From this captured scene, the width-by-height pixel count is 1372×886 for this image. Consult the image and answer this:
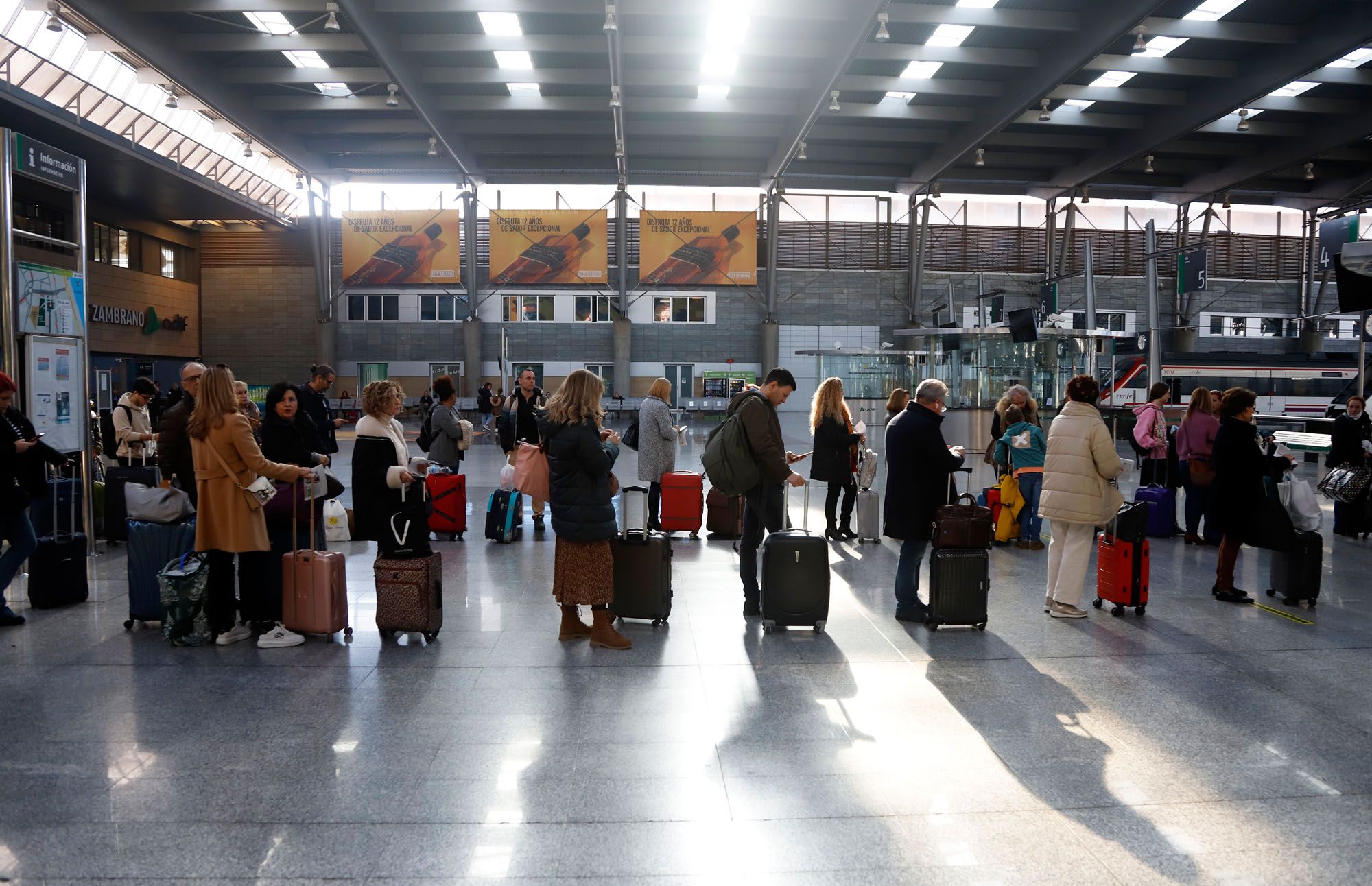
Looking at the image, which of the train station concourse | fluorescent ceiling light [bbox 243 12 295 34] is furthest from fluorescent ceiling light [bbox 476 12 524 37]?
fluorescent ceiling light [bbox 243 12 295 34]

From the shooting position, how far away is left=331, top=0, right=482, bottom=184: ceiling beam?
1803 centimetres

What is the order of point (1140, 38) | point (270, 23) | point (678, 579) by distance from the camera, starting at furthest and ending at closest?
1. point (270, 23)
2. point (1140, 38)
3. point (678, 579)

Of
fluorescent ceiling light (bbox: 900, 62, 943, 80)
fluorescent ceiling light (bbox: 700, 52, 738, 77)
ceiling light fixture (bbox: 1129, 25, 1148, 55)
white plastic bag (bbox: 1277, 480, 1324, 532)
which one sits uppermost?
fluorescent ceiling light (bbox: 700, 52, 738, 77)

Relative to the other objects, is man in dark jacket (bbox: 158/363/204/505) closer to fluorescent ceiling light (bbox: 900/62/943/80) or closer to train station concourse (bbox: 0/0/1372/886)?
train station concourse (bbox: 0/0/1372/886)

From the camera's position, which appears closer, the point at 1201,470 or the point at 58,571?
the point at 58,571

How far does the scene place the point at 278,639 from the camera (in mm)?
5277

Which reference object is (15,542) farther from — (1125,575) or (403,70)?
(403,70)

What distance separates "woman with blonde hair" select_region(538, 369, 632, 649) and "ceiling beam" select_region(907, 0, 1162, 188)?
642 inches

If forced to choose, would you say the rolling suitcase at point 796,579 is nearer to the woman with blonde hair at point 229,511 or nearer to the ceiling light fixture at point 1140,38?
the woman with blonde hair at point 229,511

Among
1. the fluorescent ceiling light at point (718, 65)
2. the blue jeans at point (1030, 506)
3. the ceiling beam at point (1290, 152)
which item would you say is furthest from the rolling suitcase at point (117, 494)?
the ceiling beam at point (1290, 152)

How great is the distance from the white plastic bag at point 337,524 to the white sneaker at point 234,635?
134 inches

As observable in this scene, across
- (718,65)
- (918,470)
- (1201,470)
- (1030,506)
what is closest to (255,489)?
(918,470)

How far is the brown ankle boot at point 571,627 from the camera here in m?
5.48

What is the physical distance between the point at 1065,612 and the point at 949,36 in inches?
700
